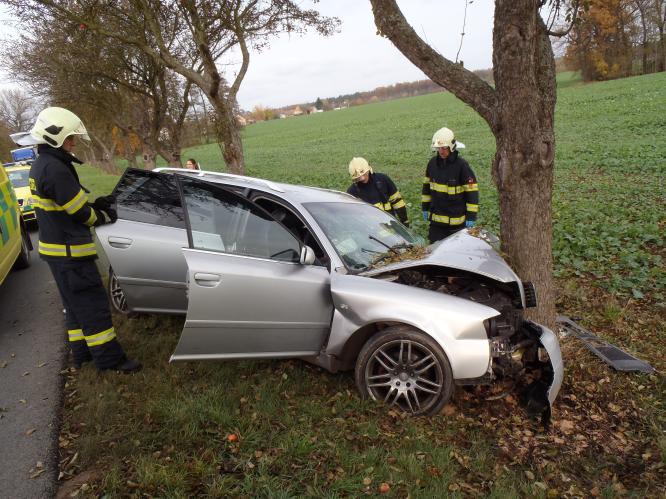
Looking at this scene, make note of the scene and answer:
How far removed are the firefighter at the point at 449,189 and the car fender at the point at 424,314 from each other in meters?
2.50

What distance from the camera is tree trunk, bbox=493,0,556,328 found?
3396 mm

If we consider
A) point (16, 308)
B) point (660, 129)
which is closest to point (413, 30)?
point (16, 308)

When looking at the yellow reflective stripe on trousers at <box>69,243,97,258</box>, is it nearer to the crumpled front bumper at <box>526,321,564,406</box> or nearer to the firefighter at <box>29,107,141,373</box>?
the firefighter at <box>29,107,141,373</box>

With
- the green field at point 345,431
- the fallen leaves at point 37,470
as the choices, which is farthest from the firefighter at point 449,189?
the fallen leaves at point 37,470

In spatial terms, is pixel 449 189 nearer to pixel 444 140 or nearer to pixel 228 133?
pixel 444 140

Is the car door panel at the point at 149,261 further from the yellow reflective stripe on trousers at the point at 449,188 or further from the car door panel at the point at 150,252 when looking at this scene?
the yellow reflective stripe on trousers at the point at 449,188

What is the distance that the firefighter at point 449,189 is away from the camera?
17.7 feet

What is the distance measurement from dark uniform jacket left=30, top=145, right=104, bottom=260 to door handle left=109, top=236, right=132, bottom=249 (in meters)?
0.53

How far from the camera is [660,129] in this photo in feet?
59.0

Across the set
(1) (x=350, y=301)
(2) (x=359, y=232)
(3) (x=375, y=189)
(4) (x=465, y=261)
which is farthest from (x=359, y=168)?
(1) (x=350, y=301)

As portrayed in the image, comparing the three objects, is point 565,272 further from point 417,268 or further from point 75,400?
point 75,400

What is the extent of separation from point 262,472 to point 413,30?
3.54 metres

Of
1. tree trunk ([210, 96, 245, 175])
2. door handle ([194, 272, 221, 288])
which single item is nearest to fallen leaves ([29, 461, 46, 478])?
door handle ([194, 272, 221, 288])

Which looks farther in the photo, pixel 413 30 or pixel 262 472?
pixel 413 30
